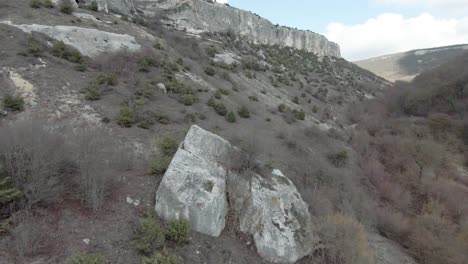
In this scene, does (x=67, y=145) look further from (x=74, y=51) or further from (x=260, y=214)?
(x=74, y=51)

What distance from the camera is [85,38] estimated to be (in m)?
21.5

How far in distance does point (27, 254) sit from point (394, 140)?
94.8 ft

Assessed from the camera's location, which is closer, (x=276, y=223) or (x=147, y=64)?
(x=276, y=223)

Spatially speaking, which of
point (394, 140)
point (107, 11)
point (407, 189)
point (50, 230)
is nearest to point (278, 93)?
point (394, 140)

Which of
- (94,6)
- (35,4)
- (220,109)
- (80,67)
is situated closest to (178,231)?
(220,109)

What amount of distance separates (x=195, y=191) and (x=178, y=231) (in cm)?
125

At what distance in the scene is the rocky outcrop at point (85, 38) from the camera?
20375 millimetres

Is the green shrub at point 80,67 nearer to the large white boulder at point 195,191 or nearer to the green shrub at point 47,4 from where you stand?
the green shrub at point 47,4

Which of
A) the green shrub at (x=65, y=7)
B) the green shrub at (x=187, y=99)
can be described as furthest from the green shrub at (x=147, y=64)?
the green shrub at (x=65, y=7)

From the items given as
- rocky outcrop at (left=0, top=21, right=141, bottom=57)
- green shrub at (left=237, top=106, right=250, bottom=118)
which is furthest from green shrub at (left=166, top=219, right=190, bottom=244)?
rocky outcrop at (left=0, top=21, right=141, bottom=57)

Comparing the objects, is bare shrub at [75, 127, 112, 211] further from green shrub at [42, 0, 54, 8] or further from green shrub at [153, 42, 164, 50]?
green shrub at [42, 0, 54, 8]

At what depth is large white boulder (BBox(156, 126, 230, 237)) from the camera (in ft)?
27.5

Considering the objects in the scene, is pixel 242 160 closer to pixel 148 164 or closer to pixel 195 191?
pixel 195 191

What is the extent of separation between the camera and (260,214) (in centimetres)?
921
